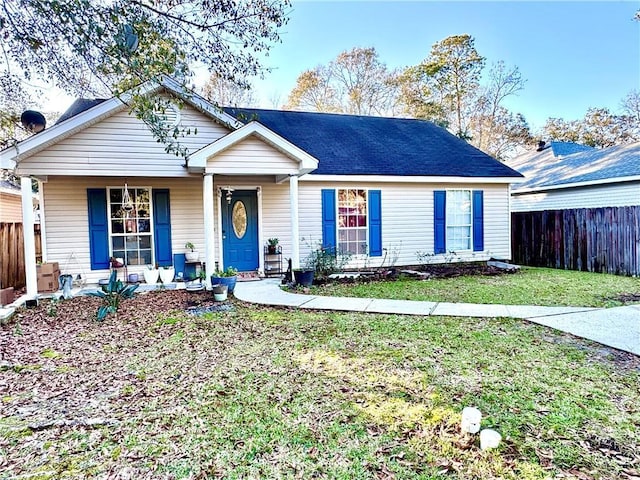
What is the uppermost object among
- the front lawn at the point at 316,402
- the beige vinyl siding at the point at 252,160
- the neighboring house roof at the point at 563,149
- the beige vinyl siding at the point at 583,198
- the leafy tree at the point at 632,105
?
the leafy tree at the point at 632,105

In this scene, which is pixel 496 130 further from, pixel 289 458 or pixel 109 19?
pixel 289 458

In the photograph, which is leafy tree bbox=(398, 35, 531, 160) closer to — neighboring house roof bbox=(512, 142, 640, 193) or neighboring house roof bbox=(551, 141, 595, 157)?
neighboring house roof bbox=(551, 141, 595, 157)

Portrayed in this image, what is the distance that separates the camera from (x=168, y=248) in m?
Answer: 9.39

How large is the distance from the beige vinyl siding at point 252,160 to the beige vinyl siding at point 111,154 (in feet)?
3.87

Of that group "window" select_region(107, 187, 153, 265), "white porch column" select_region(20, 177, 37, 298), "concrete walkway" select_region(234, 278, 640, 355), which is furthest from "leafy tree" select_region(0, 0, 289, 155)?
"concrete walkway" select_region(234, 278, 640, 355)

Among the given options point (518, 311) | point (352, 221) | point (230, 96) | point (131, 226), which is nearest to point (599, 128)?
point (230, 96)

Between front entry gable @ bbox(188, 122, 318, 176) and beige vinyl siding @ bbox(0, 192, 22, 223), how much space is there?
30.5 feet

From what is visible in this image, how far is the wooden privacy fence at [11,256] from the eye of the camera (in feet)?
27.1

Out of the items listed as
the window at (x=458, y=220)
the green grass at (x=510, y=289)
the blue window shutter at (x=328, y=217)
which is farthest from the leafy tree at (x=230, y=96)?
the window at (x=458, y=220)

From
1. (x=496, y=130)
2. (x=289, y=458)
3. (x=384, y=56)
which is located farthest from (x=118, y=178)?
(x=496, y=130)

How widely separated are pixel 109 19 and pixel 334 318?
500 cm

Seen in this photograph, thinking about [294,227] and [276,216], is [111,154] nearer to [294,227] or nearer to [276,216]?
[276,216]

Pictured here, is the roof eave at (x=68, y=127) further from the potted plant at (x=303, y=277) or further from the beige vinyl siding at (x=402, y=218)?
the potted plant at (x=303, y=277)

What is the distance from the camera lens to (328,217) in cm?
1040
